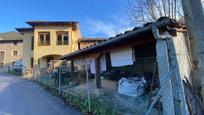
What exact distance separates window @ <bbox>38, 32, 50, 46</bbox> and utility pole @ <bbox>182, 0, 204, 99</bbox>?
26425mm

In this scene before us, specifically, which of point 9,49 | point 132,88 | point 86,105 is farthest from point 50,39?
point 9,49

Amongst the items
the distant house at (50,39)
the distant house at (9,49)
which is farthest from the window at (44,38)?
the distant house at (9,49)

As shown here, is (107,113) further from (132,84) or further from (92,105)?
(132,84)

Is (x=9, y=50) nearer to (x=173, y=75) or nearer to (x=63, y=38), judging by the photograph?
(x=63, y=38)

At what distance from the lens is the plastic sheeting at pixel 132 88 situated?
9672 mm

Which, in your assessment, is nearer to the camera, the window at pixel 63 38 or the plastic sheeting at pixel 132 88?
the plastic sheeting at pixel 132 88

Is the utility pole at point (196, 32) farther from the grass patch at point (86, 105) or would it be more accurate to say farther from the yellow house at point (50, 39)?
the yellow house at point (50, 39)

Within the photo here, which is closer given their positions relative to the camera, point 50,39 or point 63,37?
point 50,39

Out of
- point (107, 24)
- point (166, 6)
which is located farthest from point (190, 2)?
point (107, 24)

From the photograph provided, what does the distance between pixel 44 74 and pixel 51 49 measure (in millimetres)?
7873

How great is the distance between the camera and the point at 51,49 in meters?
29.2

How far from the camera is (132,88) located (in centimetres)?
977

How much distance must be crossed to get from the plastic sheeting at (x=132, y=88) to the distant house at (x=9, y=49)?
4302 centimetres

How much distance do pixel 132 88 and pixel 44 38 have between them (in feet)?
71.8
